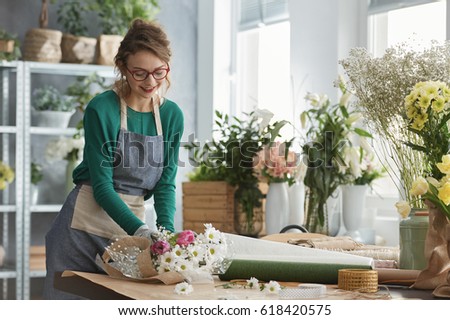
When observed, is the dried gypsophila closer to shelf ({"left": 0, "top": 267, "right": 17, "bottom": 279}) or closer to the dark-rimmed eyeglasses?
the dark-rimmed eyeglasses

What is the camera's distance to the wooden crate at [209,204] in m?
4.46

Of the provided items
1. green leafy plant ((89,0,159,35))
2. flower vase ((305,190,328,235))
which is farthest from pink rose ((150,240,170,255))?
green leafy plant ((89,0,159,35))

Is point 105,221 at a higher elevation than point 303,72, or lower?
lower

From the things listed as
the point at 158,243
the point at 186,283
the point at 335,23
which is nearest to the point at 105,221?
the point at 158,243

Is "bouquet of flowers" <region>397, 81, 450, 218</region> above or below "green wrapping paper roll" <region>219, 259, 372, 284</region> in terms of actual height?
above

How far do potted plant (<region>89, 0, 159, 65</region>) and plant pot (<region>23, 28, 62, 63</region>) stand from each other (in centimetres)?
30

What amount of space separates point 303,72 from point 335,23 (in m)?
0.37

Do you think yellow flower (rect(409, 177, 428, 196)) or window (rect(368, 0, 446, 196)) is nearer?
yellow flower (rect(409, 177, 428, 196))

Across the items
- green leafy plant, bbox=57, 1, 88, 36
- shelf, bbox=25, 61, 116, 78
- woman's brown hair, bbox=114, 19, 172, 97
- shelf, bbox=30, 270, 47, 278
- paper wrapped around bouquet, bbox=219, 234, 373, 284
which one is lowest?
shelf, bbox=30, 270, 47, 278

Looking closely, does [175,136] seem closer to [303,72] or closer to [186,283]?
[186,283]

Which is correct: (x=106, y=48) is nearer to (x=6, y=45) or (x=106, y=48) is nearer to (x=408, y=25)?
(x=6, y=45)

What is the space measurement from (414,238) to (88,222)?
3.91 ft

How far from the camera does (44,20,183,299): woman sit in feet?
8.28
